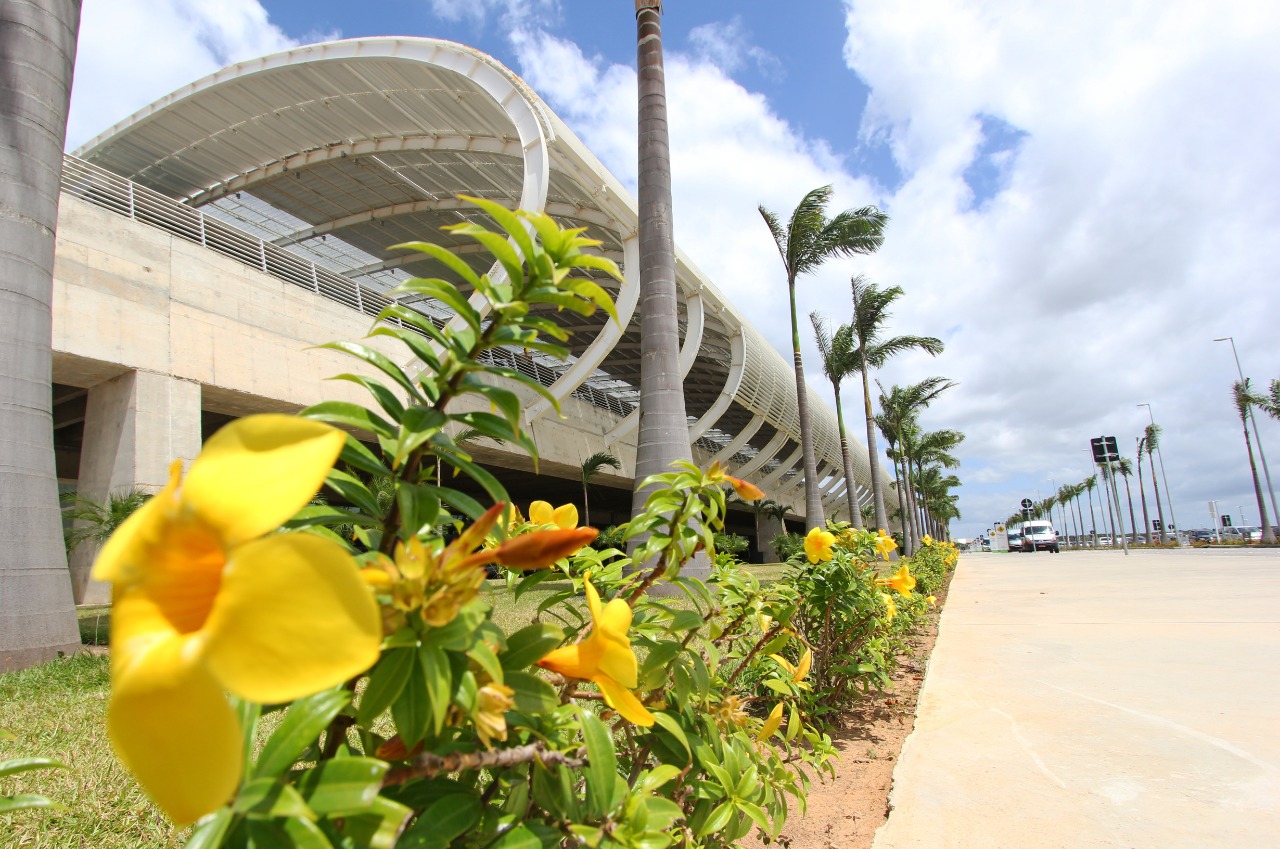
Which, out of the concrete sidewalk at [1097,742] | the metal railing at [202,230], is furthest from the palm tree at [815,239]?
the concrete sidewalk at [1097,742]

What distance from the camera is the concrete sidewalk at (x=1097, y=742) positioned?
2.14 metres

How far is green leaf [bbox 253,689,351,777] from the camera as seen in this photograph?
0.58 metres

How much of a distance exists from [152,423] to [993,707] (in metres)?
11.2

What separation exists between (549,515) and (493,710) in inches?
26.2

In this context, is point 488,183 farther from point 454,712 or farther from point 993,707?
point 454,712

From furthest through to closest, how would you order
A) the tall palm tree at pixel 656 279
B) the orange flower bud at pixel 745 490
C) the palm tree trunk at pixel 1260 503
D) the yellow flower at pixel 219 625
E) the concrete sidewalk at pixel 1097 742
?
the palm tree trunk at pixel 1260 503
the tall palm tree at pixel 656 279
the concrete sidewalk at pixel 1097 742
the orange flower bud at pixel 745 490
the yellow flower at pixel 219 625

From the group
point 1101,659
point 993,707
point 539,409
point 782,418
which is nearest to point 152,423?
point 539,409

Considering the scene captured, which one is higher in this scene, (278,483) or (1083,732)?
(278,483)

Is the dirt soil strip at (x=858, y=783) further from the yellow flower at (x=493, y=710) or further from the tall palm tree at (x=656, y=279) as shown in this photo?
the tall palm tree at (x=656, y=279)

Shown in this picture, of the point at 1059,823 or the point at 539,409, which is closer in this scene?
the point at 1059,823

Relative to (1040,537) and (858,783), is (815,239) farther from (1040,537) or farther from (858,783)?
(1040,537)

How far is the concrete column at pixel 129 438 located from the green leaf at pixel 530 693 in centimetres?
1067

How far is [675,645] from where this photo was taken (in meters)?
1.16

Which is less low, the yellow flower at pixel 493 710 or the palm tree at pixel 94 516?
the palm tree at pixel 94 516
